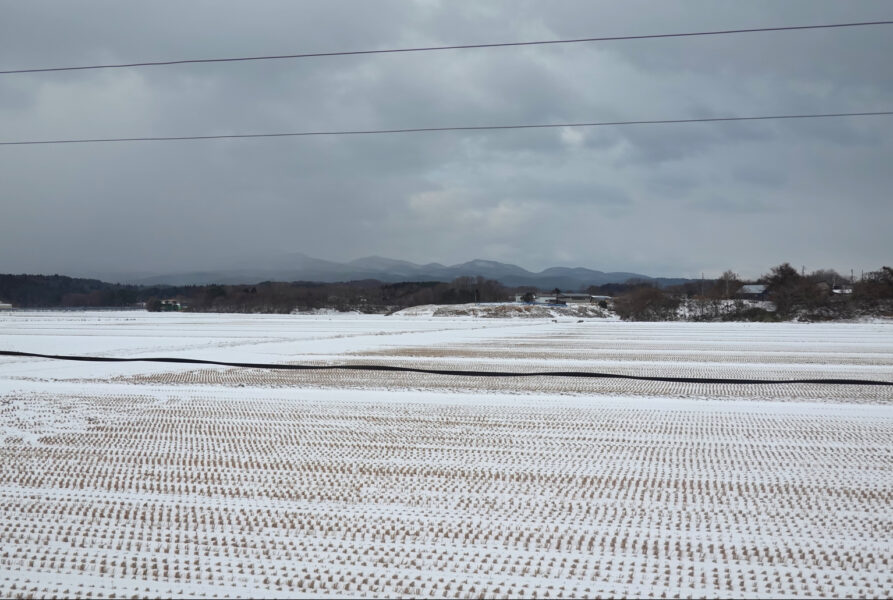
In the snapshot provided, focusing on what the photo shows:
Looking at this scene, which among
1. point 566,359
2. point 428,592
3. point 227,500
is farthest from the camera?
point 566,359

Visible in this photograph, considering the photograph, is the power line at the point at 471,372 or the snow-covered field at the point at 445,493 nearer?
the snow-covered field at the point at 445,493

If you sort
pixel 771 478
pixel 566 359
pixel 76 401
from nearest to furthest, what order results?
pixel 771 478 → pixel 76 401 → pixel 566 359

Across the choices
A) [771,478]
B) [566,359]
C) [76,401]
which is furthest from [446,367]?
[771,478]

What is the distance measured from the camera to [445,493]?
4734 mm

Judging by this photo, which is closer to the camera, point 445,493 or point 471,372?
point 445,493

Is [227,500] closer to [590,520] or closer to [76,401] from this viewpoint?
[590,520]

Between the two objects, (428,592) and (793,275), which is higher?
(793,275)

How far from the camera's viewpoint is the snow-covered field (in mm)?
3338

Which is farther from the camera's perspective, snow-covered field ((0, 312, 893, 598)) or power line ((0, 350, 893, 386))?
power line ((0, 350, 893, 386))

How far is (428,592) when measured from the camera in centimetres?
313

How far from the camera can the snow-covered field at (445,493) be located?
3.34m

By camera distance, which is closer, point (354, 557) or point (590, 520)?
point (354, 557)

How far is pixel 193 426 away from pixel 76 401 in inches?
101

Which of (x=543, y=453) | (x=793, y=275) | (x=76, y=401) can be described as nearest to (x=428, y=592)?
(x=543, y=453)
